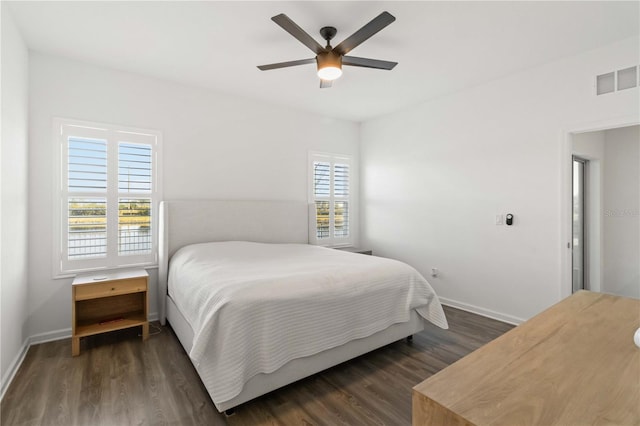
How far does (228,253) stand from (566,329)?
2.84 meters

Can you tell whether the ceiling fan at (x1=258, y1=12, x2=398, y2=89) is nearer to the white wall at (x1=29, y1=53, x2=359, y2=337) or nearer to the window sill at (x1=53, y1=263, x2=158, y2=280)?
the white wall at (x1=29, y1=53, x2=359, y2=337)

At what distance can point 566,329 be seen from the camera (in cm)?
104

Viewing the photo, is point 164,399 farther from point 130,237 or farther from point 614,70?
point 614,70

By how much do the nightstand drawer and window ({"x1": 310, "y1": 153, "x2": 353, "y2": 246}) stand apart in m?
2.49

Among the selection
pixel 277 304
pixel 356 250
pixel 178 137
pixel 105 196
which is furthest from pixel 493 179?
pixel 105 196

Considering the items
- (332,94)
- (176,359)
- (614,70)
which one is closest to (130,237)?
(176,359)

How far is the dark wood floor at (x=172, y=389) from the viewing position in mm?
1931

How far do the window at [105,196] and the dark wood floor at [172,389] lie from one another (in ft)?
2.85

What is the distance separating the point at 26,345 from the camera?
2.83 m

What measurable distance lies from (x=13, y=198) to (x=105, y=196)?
Answer: 2.89ft

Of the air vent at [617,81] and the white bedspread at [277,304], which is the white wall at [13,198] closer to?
the white bedspread at [277,304]

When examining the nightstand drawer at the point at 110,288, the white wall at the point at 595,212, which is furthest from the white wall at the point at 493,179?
the nightstand drawer at the point at 110,288

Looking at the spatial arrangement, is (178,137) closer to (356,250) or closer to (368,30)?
(368,30)

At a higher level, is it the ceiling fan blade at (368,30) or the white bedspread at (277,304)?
the ceiling fan blade at (368,30)
